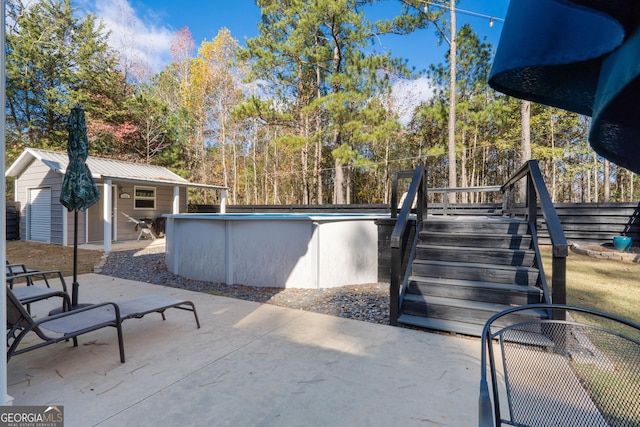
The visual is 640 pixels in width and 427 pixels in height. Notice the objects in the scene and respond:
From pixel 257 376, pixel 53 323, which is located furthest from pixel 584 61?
pixel 53 323

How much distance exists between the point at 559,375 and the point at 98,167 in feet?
38.5

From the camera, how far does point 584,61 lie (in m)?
0.57

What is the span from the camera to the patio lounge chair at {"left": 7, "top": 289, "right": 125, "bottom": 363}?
6.49 ft

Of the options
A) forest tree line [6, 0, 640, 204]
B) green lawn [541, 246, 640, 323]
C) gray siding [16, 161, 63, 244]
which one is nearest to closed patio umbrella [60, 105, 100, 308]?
green lawn [541, 246, 640, 323]

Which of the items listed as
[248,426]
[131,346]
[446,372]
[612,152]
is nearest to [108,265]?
[131,346]

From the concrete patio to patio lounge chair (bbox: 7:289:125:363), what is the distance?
0.85ft

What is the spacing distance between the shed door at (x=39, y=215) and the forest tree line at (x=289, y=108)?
15.2 ft

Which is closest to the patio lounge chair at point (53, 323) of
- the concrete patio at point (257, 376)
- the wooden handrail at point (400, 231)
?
the concrete patio at point (257, 376)

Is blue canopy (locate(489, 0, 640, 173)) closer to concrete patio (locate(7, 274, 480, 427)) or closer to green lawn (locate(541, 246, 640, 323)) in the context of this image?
concrete patio (locate(7, 274, 480, 427))

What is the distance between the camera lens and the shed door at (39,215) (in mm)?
9883

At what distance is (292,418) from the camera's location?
1.78 meters

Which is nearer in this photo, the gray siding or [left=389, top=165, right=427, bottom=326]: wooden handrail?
[left=389, top=165, right=427, bottom=326]: wooden handrail

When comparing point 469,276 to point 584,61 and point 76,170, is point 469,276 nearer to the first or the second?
point 584,61

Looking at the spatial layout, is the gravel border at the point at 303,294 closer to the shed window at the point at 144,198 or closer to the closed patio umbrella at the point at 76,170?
the closed patio umbrella at the point at 76,170
